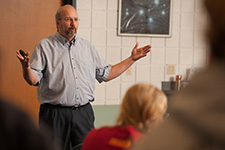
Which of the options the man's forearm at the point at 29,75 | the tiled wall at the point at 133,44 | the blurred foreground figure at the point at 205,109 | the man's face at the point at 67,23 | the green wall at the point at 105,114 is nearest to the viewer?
the blurred foreground figure at the point at 205,109

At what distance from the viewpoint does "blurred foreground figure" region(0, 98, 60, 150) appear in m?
0.60

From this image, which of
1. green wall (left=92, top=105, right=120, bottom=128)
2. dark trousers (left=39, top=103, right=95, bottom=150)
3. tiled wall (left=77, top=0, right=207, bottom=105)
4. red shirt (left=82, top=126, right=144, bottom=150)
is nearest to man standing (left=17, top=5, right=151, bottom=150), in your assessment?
dark trousers (left=39, top=103, right=95, bottom=150)

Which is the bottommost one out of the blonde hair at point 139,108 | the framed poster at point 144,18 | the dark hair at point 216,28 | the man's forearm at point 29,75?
the blonde hair at point 139,108

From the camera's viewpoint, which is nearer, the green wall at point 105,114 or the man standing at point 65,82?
the man standing at point 65,82

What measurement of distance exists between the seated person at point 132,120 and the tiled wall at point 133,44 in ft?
7.89

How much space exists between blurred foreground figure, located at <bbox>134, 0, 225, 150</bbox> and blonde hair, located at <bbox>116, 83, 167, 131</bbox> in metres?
0.54

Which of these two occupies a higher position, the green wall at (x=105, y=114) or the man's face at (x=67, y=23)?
the man's face at (x=67, y=23)

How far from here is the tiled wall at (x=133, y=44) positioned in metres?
3.54

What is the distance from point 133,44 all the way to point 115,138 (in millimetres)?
2615

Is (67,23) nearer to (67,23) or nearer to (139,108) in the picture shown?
(67,23)

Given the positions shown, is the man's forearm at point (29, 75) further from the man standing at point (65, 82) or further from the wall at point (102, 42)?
the wall at point (102, 42)

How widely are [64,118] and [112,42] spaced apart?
1481 millimetres

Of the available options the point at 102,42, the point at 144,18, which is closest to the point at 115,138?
the point at 102,42

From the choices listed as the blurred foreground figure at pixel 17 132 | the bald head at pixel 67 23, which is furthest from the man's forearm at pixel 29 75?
the blurred foreground figure at pixel 17 132
